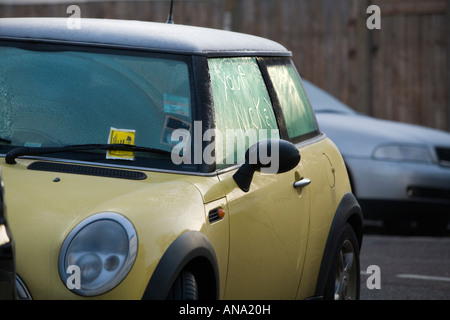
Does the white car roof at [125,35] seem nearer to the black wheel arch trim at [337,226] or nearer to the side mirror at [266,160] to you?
the side mirror at [266,160]

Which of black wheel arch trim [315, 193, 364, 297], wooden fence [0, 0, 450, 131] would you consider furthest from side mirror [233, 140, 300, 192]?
wooden fence [0, 0, 450, 131]

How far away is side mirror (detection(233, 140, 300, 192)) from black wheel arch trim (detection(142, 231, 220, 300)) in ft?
1.60

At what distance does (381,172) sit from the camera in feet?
31.4

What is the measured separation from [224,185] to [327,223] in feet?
4.02

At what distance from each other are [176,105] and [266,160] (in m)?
0.44

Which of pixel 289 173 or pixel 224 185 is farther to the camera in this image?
pixel 289 173

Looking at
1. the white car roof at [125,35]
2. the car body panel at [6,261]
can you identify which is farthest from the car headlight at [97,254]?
the white car roof at [125,35]

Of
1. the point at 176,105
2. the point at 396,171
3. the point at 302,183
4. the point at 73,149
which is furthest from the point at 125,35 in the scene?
the point at 396,171

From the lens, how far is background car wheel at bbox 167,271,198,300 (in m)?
3.69

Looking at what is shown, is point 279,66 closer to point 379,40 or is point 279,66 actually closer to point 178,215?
point 178,215

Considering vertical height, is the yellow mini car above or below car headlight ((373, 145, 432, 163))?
above

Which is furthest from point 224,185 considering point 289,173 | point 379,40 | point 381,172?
point 379,40

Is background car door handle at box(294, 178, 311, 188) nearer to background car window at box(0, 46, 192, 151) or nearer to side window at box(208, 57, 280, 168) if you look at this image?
side window at box(208, 57, 280, 168)

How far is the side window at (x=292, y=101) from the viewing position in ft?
17.0
